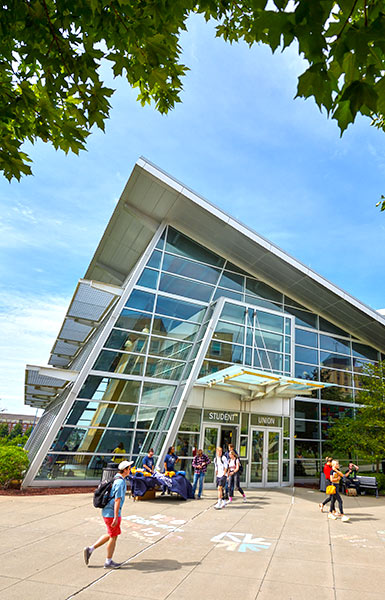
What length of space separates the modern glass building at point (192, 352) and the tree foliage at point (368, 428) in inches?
58.5

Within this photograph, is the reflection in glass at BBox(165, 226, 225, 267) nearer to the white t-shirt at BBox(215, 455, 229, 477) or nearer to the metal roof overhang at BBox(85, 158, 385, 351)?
the metal roof overhang at BBox(85, 158, 385, 351)

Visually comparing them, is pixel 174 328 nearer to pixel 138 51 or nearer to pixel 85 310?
pixel 85 310

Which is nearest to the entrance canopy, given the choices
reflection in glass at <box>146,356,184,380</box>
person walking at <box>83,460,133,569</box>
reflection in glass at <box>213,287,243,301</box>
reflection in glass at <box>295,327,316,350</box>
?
reflection in glass at <box>146,356,184,380</box>

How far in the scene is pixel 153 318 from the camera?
1747 cm

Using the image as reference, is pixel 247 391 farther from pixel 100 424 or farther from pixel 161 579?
pixel 161 579

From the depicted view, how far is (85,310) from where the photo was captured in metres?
20.1

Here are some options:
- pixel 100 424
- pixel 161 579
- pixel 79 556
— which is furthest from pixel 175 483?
pixel 161 579

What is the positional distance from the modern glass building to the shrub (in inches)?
19.2

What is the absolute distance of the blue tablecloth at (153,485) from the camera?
12391 mm

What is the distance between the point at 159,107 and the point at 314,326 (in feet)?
67.0

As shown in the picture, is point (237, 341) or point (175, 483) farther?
point (237, 341)

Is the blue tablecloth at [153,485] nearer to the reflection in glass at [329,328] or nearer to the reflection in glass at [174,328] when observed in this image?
the reflection in glass at [174,328]

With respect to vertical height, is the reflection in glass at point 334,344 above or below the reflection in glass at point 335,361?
above

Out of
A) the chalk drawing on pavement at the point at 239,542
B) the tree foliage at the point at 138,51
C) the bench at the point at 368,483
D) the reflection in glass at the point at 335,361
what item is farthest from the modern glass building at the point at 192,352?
the tree foliage at the point at 138,51
